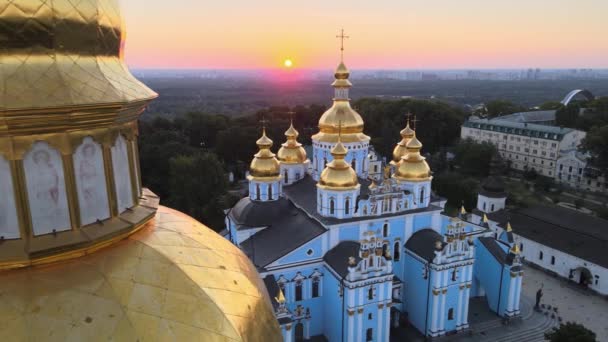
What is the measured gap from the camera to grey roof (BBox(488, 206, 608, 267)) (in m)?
26.0

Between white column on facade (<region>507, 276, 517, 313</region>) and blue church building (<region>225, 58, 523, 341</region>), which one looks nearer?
blue church building (<region>225, 58, 523, 341</region>)

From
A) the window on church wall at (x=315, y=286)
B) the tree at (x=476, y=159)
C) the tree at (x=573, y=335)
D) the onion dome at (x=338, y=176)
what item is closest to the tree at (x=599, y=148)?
the tree at (x=476, y=159)

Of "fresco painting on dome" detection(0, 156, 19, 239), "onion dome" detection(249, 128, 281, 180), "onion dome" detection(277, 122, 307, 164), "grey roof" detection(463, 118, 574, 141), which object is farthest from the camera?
"grey roof" detection(463, 118, 574, 141)

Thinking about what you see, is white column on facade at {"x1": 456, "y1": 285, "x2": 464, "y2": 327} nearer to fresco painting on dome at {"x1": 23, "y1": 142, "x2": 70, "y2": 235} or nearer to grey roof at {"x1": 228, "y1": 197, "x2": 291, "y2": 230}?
grey roof at {"x1": 228, "y1": 197, "x2": 291, "y2": 230}

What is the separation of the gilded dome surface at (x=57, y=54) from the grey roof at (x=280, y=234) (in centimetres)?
1550

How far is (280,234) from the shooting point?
2083 centimetres

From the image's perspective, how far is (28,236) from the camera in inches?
143

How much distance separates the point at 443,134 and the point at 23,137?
58.7 metres

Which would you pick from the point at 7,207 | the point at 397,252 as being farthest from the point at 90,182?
the point at 397,252


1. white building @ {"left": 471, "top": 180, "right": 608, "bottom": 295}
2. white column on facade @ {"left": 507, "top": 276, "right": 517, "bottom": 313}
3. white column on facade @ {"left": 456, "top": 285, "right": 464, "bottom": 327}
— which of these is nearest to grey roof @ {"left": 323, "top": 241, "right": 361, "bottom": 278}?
white column on facade @ {"left": 456, "top": 285, "right": 464, "bottom": 327}

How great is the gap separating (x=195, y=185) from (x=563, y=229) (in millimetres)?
25263

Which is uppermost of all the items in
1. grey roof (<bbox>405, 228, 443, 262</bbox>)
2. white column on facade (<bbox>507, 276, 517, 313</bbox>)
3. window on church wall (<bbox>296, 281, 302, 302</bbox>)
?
grey roof (<bbox>405, 228, 443, 262</bbox>)

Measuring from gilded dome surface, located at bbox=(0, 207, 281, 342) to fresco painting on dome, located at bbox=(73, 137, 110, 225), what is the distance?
36 centimetres

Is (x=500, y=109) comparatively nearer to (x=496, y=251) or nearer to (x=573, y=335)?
(x=496, y=251)
